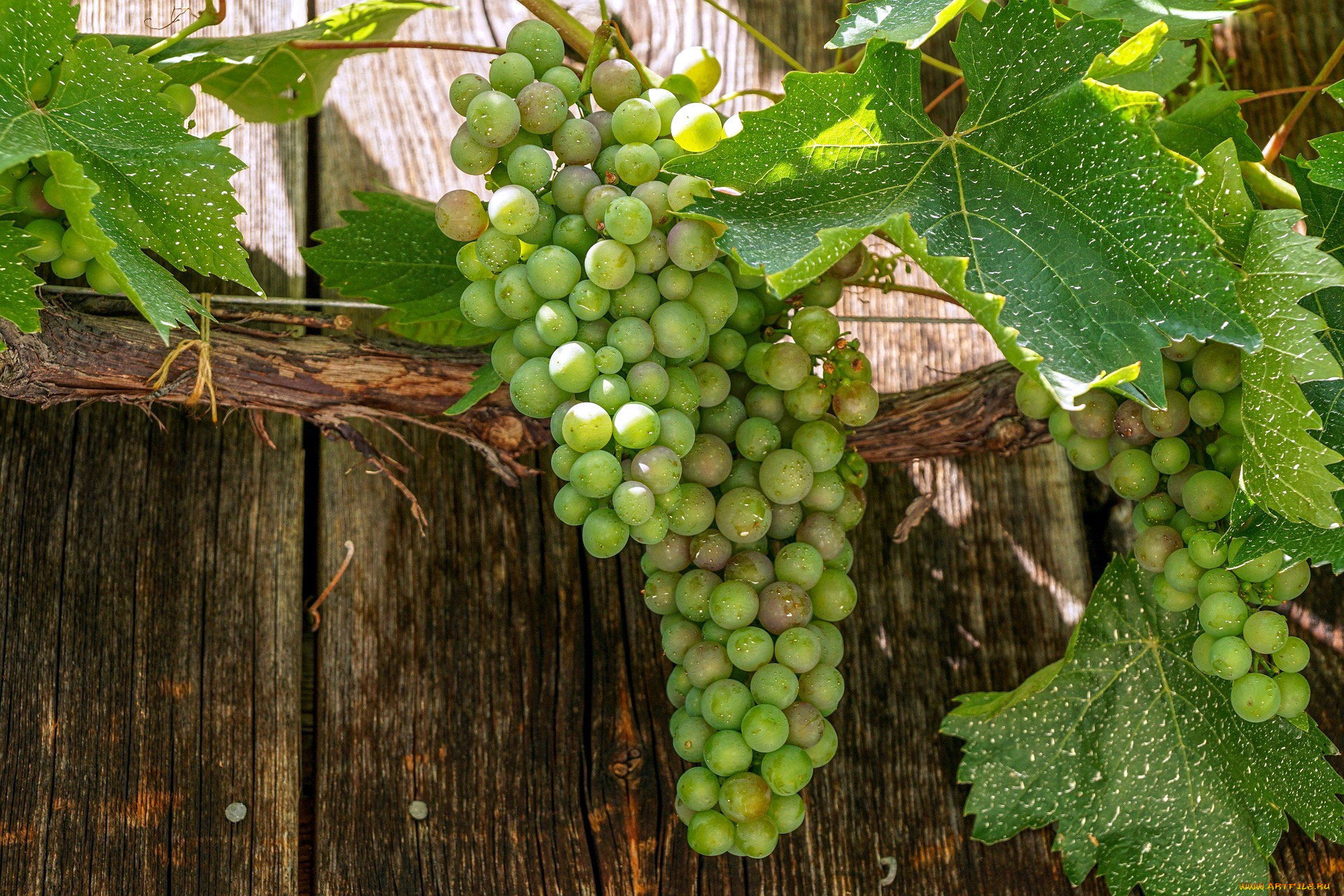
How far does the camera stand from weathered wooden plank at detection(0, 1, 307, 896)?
1.02 metres

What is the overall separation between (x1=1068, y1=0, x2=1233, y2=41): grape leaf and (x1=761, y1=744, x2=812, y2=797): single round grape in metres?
0.70

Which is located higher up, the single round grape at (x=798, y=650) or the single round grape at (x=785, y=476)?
the single round grape at (x=785, y=476)

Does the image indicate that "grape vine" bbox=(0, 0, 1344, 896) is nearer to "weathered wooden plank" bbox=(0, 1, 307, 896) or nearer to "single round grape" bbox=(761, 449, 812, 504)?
"single round grape" bbox=(761, 449, 812, 504)

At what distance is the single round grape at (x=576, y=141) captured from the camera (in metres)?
0.89

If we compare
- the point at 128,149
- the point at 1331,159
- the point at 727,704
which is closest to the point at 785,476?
the point at 727,704

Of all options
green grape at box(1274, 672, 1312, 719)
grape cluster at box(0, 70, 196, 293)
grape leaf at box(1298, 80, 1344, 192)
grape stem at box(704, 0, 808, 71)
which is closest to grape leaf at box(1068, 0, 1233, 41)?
grape leaf at box(1298, 80, 1344, 192)

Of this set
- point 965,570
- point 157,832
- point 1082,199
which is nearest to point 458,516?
point 157,832

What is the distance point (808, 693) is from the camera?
2.97 ft

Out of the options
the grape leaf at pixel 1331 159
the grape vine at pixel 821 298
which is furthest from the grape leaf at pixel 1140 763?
the grape leaf at pixel 1331 159

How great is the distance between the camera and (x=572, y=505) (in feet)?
2.77

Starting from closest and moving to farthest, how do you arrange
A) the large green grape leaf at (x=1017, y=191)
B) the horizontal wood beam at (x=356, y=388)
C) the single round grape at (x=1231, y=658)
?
the large green grape leaf at (x=1017, y=191) → the single round grape at (x=1231, y=658) → the horizontal wood beam at (x=356, y=388)

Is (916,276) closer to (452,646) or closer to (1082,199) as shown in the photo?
(1082,199)

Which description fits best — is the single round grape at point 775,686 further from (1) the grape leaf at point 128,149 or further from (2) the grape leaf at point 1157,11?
(2) the grape leaf at point 1157,11

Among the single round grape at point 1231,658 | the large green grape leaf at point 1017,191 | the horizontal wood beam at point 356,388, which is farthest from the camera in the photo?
the horizontal wood beam at point 356,388
